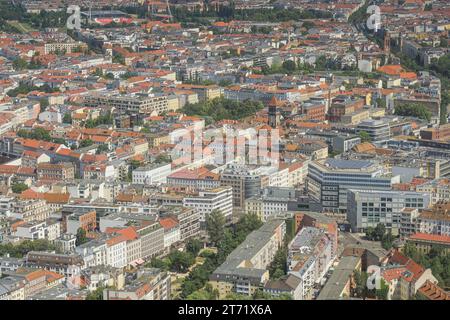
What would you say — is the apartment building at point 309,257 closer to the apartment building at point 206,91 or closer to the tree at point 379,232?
the tree at point 379,232

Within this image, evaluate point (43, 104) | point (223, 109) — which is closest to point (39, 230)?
point (223, 109)

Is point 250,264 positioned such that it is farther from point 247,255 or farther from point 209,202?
point 209,202

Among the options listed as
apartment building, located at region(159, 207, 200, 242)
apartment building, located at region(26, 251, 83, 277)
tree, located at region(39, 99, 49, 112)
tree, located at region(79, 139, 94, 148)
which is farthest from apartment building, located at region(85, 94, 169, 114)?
apartment building, located at region(26, 251, 83, 277)

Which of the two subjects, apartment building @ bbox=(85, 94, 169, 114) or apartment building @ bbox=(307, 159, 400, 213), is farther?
apartment building @ bbox=(85, 94, 169, 114)

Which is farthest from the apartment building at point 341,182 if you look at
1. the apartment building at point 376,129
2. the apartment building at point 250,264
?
the apartment building at point 376,129

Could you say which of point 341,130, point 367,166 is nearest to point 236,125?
point 341,130

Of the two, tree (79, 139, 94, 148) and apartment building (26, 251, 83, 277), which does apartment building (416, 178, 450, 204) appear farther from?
tree (79, 139, 94, 148)

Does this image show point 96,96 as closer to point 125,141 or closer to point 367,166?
point 125,141
